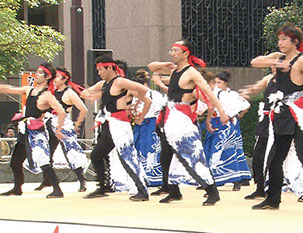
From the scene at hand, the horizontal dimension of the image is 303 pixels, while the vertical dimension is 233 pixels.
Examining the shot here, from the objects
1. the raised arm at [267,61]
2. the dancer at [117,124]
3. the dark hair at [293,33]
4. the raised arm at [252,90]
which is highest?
the dark hair at [293,33]

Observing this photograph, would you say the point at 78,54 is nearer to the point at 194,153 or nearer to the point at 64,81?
the point at 64,81

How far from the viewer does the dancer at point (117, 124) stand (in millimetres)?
11820

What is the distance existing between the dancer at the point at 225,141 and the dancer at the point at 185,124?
9.32ft

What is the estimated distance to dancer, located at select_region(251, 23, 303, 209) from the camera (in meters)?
9.94

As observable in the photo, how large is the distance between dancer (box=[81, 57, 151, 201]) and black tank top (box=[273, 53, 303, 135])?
2.17m

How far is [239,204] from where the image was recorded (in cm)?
1121

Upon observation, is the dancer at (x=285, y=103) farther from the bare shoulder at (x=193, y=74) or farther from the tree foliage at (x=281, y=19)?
→ the tree foliage at (x=281, y=19)

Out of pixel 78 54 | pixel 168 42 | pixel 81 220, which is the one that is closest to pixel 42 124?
pixel 81 220

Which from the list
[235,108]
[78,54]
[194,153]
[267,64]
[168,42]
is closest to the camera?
[267,64]

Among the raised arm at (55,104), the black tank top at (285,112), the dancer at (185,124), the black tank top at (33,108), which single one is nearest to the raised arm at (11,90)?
the black tank top at (33,108)

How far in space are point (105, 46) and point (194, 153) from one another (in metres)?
15.5

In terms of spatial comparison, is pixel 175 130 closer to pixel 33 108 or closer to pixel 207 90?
pixel 207 90

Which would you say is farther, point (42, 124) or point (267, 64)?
point (42, 124)

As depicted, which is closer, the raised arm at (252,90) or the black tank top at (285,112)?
the black tank top at (285,112)
